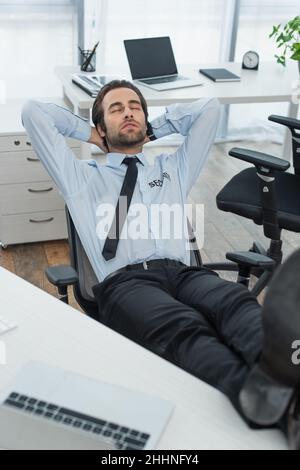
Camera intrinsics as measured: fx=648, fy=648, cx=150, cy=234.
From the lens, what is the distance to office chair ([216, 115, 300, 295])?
8.05ft

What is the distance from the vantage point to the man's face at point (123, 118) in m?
2.29

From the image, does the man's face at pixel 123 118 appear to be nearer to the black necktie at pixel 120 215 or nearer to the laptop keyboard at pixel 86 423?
the black necktie at pixel 120 215

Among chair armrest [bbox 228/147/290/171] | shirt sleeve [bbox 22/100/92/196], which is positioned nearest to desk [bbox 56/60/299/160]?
chair armrest [bbox 228/147/290/171]

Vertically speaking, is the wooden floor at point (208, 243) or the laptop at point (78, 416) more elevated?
the laptop at point (78, 416)

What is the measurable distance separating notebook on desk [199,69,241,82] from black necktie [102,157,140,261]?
3.95ft

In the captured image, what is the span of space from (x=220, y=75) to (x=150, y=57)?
0.38 m

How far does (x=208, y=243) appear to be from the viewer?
3.37 m

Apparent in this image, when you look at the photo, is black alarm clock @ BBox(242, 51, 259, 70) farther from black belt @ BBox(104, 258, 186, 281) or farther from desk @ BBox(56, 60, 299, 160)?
black belt @ BBox(104, 258, 186, 281)

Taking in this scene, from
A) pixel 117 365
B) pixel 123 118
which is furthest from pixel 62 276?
pixel 123 118

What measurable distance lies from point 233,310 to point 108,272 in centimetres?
52

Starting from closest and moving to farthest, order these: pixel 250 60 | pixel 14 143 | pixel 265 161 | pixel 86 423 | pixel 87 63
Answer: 1. pixel 86 423
2. pixel 265 161
3. pixel 14 143
4. pixel 87 63
5. pixel 250 60

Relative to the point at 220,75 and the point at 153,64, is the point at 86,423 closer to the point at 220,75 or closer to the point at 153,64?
the point at 153,64

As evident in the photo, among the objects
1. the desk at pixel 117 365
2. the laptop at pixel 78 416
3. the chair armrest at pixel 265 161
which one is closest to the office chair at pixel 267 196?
the chair armrest at pixel 265 161

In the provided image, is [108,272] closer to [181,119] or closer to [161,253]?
[161,253]
